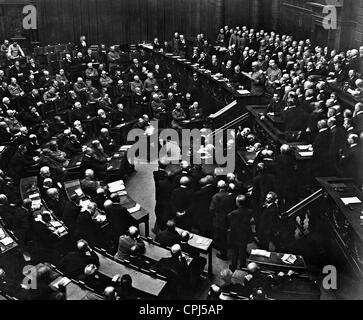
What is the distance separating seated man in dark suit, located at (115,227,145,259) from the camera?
975 centimetres

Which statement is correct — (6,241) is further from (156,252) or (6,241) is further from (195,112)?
(195,112)

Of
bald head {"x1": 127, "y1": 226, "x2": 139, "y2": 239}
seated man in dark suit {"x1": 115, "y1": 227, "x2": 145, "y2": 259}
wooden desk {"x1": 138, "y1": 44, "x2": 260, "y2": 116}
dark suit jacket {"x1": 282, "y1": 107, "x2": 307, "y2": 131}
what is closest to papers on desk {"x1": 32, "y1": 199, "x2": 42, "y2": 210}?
seated man in dark suit {"x1": 115, "y1": 227, "x2": 145, "y2": 259}

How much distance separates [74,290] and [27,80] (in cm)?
1356

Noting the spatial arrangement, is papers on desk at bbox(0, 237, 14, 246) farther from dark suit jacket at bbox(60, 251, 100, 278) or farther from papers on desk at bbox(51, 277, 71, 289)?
papers on desk at bbox(51, 277, 71, 289)

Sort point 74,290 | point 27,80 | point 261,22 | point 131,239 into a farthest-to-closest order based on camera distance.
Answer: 1. point 261,22
2. point 27,80
3. point 131,239
4. point 74,290

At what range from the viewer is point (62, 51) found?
24703mm

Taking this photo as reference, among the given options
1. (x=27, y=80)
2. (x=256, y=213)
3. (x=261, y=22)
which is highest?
(x=261, y=22)

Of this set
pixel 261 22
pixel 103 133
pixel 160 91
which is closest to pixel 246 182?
pixel 103 133

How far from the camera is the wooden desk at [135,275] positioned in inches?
344

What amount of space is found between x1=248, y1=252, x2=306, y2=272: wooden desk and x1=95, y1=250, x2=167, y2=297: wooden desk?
6.42ft

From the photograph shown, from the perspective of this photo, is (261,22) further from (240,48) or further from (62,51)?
(62,51)

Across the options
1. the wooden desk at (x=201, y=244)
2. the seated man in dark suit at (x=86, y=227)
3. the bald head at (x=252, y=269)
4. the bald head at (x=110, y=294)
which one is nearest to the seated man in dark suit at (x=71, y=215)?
the seated man in dark suit at (x=86, y=227)

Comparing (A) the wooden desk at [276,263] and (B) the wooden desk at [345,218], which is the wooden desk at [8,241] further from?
(B) the wooden desk at [345,218]

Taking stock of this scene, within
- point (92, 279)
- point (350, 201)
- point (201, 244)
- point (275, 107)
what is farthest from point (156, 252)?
point (275, 107)
